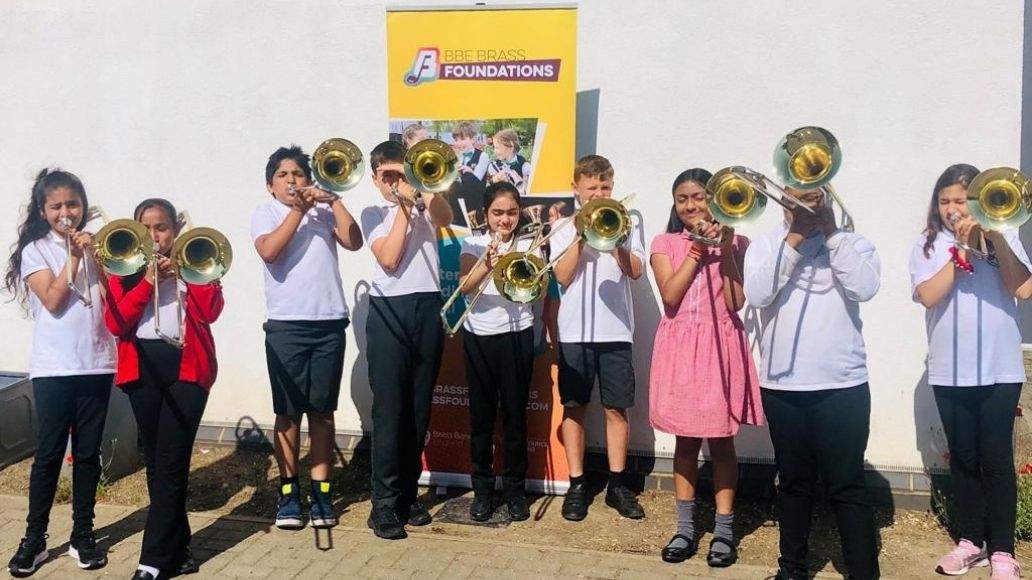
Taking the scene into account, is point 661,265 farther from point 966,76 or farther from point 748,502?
point 966,76

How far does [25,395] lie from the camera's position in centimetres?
666

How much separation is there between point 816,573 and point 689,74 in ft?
9.83

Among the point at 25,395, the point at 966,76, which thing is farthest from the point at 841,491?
the point at 25,395

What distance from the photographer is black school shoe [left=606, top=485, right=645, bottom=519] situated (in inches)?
211

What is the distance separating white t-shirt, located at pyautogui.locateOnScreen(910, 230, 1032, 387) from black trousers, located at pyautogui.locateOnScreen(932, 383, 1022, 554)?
85 millimetres

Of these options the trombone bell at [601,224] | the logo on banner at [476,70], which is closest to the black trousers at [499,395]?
the trombone bell at [601,224]

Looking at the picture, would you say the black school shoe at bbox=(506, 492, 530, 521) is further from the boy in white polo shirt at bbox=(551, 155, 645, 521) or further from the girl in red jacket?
the girl in red jacket

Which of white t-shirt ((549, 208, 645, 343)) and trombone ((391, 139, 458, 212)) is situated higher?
trombone ((391, 139, 458, 212))

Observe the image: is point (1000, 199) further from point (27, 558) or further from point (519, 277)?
point (27, 558)

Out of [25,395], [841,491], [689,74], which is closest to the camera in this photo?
[841,491]

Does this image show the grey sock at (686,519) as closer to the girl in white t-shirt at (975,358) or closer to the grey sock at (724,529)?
the grey sock at (724,529)

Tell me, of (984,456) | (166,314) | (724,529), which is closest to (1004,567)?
(984,456)

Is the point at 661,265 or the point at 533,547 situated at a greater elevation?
the point at 661,265

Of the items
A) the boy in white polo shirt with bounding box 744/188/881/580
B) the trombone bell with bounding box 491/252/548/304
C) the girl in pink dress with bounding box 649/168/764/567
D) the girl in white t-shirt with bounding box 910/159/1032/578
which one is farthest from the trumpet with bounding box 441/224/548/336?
the girl in white t-shirt with bounding box 910/159/1032/578
